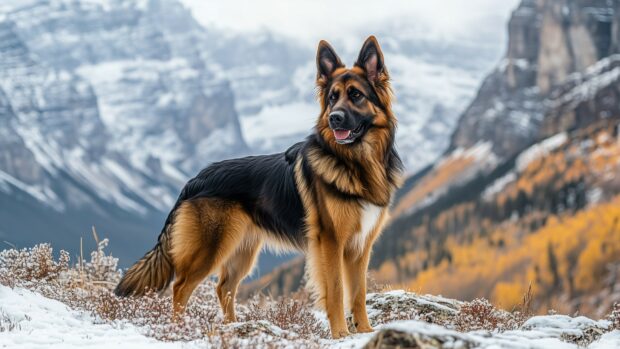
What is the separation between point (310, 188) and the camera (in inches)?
350

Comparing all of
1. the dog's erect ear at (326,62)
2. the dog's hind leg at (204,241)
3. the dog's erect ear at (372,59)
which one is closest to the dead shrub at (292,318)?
the dog's hind leg at (204,241)

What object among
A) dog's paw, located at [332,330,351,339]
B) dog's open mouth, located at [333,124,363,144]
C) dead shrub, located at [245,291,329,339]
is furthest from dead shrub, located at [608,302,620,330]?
dog's open mouth, located at [333,124,363,144]

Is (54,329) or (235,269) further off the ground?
(54,329)

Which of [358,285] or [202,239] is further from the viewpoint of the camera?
[202,239]

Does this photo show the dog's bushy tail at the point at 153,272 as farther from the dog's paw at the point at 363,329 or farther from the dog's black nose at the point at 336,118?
the dog's black nose at the point at 336,118

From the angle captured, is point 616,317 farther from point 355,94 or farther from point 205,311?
point 205,311

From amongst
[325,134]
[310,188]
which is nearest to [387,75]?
[325,134]

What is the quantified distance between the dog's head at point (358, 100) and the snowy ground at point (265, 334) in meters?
2.09

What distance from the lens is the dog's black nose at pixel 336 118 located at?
8500 mm

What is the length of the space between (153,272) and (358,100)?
320cm

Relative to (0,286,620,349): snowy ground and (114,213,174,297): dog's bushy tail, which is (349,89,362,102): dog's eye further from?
(114,213,174,297): dog's bushy tail

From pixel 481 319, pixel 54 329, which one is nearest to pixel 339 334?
pixel 481 319

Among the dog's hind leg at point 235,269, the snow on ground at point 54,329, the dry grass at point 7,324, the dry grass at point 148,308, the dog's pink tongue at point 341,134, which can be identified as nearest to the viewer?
the snow on ground at point 54,329

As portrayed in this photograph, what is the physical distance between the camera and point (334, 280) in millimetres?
8703
